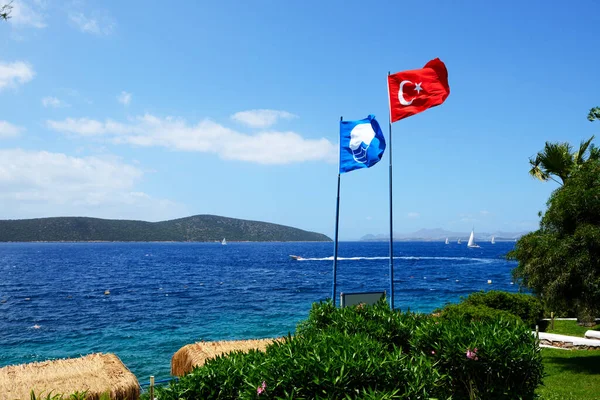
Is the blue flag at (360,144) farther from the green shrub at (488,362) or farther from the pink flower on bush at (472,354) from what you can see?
the pink flower on bush at (472,354)

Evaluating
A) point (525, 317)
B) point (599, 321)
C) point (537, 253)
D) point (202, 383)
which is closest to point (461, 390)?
point (202, 383)

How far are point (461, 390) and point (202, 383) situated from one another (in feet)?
15.8

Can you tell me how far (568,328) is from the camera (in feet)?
79.2

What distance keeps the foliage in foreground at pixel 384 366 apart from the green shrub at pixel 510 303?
13.2 m

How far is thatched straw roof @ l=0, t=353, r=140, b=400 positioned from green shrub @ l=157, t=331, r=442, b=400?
7692 mm

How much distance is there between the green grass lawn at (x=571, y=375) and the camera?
12.0m

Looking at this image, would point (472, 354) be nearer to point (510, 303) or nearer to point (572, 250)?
point (572, 250)

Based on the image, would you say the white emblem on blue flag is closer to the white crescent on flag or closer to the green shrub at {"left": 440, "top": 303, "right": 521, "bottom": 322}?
the white crescent on flag

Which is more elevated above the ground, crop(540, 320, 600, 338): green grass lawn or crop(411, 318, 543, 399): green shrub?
crop(411, 318, 543, 399): green shrub

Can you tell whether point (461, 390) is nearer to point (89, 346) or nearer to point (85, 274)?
point (89, 346)

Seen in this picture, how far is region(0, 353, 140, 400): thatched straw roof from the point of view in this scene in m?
12.6

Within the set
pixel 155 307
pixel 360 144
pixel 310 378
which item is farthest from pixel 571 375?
pixel 155 307

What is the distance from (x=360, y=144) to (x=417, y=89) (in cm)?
258

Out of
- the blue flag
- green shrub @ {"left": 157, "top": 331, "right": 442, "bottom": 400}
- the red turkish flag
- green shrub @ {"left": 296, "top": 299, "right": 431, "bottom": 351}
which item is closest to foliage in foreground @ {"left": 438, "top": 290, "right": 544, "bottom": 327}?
the blue flag
